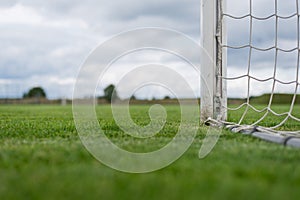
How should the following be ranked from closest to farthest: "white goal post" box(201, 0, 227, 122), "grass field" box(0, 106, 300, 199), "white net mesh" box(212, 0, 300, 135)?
1. "grass field" box(0, 106, 300, 199)
2. "white net mesh" box(212, 0, 300, 135)
3. "white goal post" box(201, 0, 227, 122)

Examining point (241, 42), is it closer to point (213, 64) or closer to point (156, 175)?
point (213, 64)

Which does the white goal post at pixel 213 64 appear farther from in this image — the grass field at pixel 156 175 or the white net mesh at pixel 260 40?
the grass field at pixel 156 175

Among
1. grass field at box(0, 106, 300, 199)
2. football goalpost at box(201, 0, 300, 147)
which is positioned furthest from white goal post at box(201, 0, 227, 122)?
grass field at box(0, 106, 300, 199)

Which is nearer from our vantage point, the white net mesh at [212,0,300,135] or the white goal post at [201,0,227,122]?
the white net mesh at [212,0,300,135]

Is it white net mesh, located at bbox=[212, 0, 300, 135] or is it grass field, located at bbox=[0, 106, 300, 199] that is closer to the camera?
grass field, located at bbox=[0, 106, 300, 199]

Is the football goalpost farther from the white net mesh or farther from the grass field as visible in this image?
the grass field

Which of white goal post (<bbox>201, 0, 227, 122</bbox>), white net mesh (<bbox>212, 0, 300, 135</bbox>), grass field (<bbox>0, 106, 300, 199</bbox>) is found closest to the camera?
grass field (<bbox>0, 106, 300, 199</bbox>)

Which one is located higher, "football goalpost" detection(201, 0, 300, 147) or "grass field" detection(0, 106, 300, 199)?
"football goalpost" detection(201, 0, 300, 147)

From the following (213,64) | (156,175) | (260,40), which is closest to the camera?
(156,175)

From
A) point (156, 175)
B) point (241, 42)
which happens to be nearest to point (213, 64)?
point (241, 42)

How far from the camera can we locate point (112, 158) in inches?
58.2

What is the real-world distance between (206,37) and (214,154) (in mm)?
1695

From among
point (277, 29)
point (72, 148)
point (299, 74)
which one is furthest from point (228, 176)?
point (277, 29)

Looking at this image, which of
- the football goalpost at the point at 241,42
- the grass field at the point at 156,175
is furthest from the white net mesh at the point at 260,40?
the grass field at the point at 156,175
